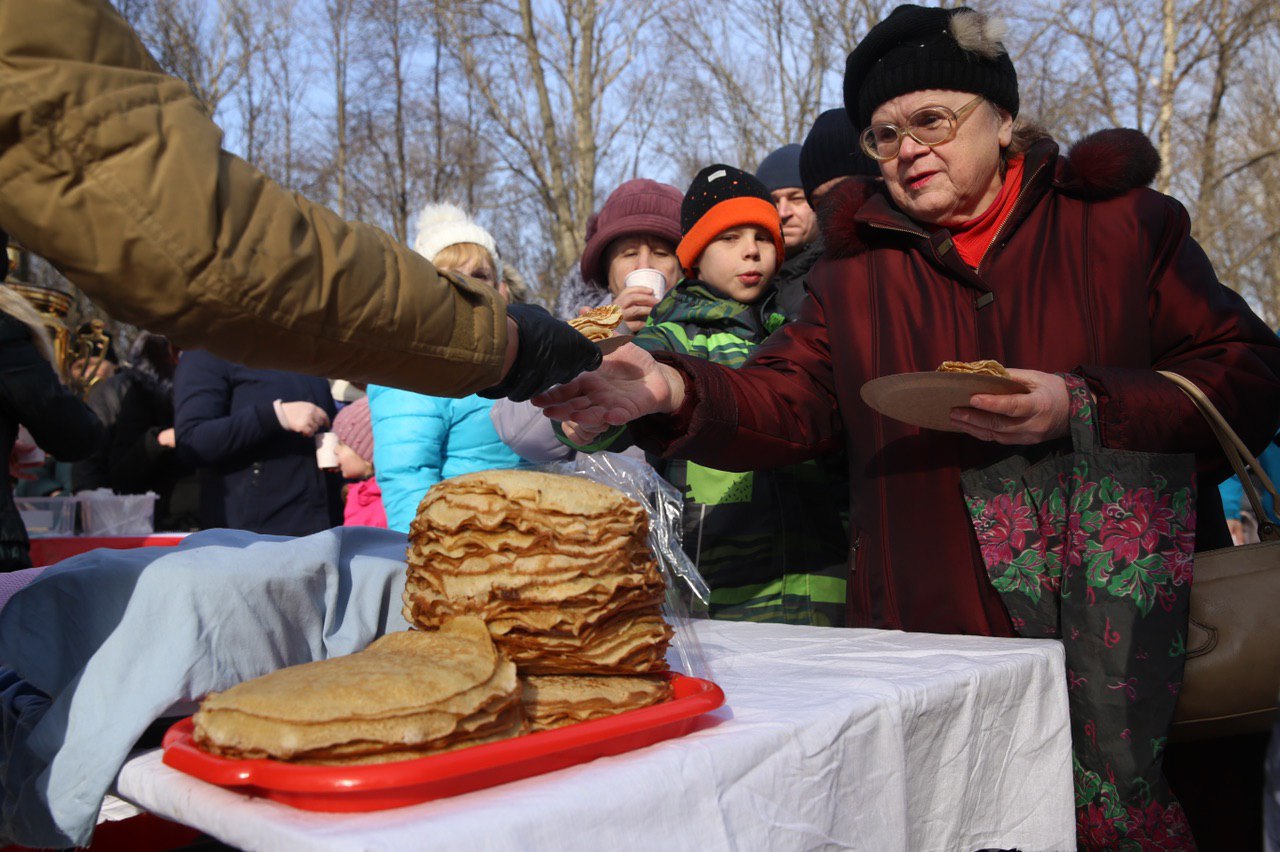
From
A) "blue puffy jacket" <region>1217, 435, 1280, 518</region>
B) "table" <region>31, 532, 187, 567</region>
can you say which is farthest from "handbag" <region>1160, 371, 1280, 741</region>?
"table" <region>31, 532, 187, 567</region>

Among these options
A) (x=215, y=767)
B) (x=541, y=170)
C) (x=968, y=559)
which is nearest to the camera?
(x=215, y=767)

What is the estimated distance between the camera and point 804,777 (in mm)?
1220

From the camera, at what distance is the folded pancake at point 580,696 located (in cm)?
115

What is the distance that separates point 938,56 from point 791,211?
1528mm

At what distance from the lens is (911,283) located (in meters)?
2.19

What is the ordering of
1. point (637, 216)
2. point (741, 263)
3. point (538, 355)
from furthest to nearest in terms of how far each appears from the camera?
point (637, 216) → point (741, 263) → point (538, 355)

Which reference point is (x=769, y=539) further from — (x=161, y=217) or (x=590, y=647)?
(x=161, y=217)

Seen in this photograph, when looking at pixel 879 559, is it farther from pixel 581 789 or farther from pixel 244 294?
pixel 244 294

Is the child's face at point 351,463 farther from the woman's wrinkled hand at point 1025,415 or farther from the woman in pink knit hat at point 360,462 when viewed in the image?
the woman's wrinkled hand at point 1025,415

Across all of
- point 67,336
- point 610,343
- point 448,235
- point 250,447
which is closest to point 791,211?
point 448,235

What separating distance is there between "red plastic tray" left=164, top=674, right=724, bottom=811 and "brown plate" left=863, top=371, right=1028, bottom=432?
0.71 m

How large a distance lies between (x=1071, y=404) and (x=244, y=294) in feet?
4.47

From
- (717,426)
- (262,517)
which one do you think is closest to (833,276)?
(717,426)

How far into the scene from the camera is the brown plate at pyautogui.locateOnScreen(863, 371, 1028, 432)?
1626mm
